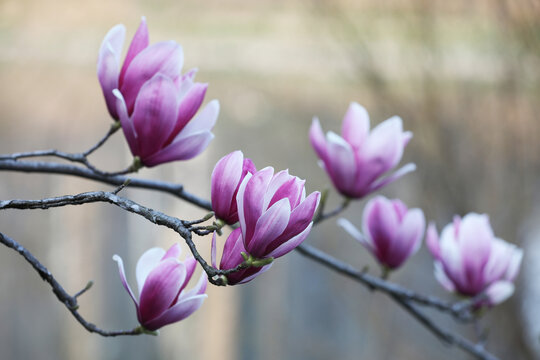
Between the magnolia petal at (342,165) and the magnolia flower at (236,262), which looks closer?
the magnolia flower at (236,262)

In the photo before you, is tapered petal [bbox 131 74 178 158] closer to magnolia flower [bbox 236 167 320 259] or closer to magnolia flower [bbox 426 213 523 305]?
magnolia flower [bbox 236 167 320 259]

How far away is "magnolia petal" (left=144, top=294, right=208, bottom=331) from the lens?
10.6 inches

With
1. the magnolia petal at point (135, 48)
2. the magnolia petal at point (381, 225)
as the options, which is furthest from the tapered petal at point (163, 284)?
the magnolia petal at point (381, 225)

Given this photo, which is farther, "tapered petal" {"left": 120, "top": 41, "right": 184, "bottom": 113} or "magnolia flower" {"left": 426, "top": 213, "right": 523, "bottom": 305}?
"magnolia flower" {"left": 426, "top": 213, "right": 523, "bottom": 305}

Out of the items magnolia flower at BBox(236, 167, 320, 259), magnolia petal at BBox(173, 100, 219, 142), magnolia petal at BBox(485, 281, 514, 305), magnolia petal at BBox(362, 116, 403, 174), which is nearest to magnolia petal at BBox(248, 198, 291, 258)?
magnolia flower at BBox(236, 167, 320, 259)

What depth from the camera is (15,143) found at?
7.19ft

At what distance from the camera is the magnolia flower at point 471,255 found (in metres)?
0.45

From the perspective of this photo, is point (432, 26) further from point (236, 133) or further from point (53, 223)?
point (53, 223)

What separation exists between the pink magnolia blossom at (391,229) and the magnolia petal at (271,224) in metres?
0.23

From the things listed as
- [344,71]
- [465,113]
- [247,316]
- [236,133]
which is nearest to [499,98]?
[465,113]

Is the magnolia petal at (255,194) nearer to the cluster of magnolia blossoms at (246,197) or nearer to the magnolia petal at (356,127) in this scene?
the cluster of magnolia blossoms at (246,197)

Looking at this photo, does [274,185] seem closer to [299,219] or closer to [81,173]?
[299,219]

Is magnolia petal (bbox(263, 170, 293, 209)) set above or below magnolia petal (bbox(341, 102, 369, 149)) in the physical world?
above

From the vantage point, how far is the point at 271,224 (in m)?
0.23
